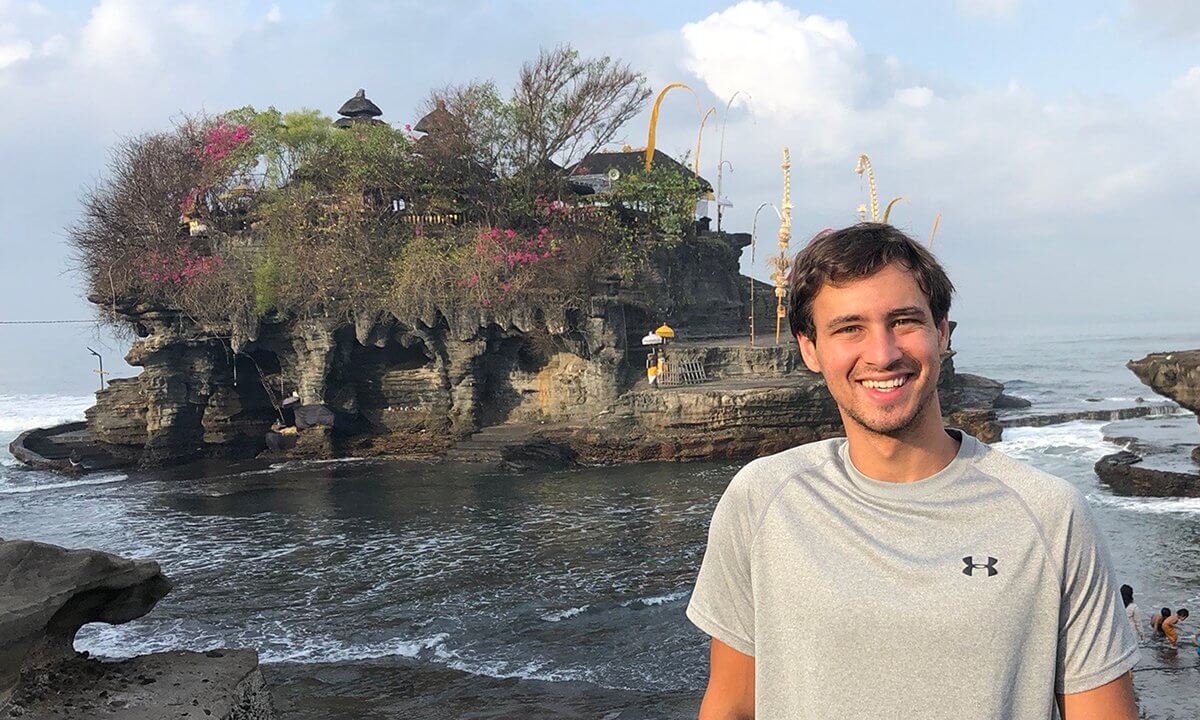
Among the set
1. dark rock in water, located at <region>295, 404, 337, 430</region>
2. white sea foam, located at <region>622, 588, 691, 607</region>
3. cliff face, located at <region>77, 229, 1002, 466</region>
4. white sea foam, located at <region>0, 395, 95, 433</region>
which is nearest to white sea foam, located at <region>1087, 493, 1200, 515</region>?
cliff face, located at <region>77, 229, 1002, 466</region>

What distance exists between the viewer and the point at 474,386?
27.8 m

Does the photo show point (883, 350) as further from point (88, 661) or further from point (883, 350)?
point (88, 661)

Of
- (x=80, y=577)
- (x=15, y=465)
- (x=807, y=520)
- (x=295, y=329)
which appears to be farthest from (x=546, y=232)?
(x=807, y=520)

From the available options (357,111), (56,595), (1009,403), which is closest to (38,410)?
(357,111)

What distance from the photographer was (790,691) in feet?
5.65

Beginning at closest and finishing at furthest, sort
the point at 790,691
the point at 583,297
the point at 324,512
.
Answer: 1. the point at 790,691
2. the point at 324,512
3. the point at 583,297

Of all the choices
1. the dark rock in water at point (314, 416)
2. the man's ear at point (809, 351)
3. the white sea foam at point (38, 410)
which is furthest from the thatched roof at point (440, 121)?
the man's ear at point (809, 351)

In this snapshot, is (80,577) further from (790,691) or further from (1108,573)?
(1108,573)

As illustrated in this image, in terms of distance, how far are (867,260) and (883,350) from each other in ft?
0.53

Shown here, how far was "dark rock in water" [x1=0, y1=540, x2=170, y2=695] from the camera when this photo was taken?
5.70m

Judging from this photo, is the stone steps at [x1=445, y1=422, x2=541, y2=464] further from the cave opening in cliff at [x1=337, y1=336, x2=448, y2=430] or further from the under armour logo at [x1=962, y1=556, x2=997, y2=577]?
the under armour logo at [x1=962, y1=556, x2=997, y2=577]

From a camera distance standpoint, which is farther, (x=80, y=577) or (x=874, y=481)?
(x=80, y=577)

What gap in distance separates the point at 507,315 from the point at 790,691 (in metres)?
25.2

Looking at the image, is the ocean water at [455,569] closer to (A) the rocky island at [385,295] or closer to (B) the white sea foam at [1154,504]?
(B) the white sea foam at [1154,504]
